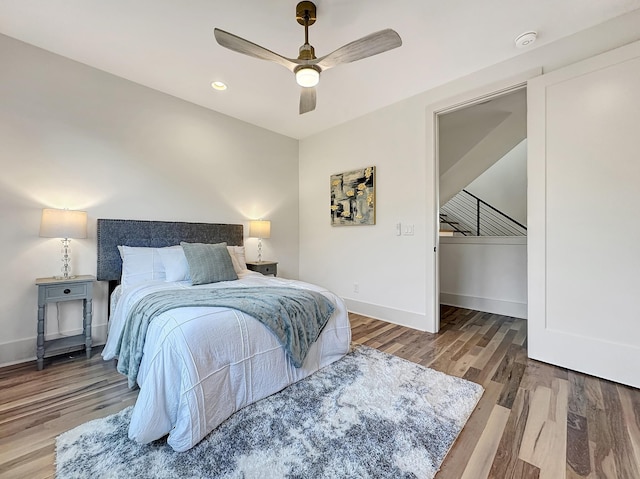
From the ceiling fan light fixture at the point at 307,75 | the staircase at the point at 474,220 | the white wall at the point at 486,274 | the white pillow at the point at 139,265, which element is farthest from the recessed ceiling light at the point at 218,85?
the staircase at the point at 474,220

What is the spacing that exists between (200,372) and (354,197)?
9.26 ft

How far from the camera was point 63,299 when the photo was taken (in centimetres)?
226

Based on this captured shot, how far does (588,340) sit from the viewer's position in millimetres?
2041

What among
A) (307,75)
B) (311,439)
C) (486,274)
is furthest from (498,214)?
(311,439)

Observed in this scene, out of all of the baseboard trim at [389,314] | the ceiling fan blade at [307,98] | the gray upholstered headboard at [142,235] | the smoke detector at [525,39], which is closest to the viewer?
the smoke detector at [525,39]

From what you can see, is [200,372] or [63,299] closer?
[200,372]

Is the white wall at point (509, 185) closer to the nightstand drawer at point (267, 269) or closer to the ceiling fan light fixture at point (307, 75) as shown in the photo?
the nightstand drawer at point (267, 269)

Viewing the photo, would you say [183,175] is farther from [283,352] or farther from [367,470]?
[367,470]

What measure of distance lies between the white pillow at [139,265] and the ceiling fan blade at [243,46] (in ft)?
6.52

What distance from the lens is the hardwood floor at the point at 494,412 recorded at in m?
1.26

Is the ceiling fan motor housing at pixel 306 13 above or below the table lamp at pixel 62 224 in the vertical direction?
above

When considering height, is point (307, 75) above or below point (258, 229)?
above

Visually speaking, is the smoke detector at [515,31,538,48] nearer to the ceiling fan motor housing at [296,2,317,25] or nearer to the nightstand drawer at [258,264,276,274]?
the ceiling fan motor housing at [296,2,317,25]

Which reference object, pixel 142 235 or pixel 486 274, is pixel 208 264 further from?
pixel 486 274
